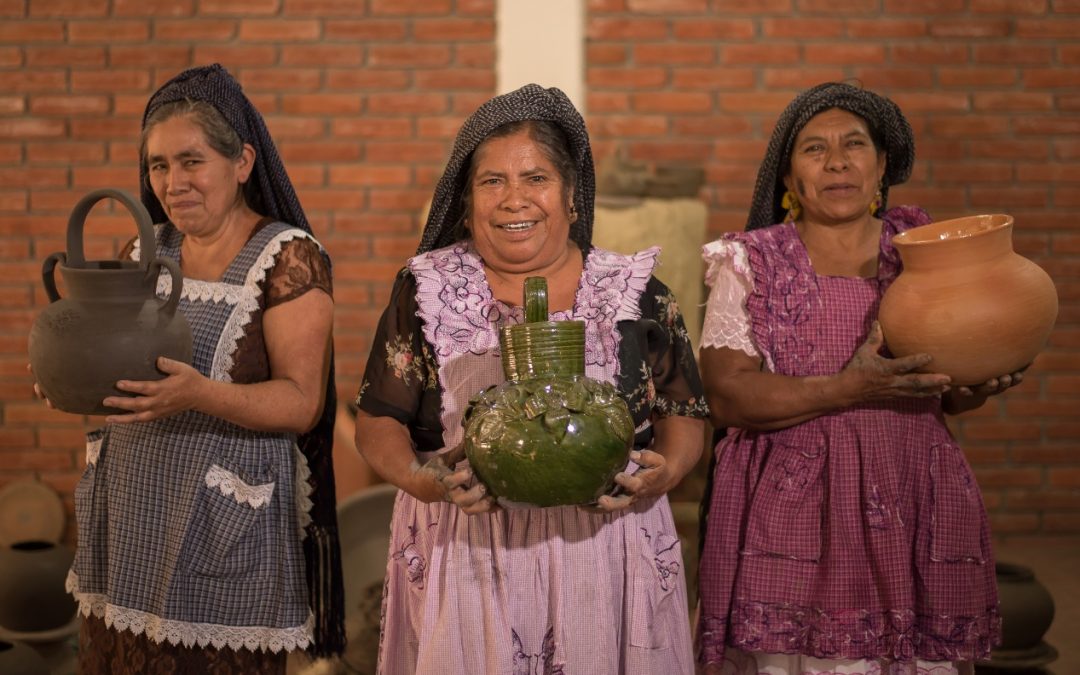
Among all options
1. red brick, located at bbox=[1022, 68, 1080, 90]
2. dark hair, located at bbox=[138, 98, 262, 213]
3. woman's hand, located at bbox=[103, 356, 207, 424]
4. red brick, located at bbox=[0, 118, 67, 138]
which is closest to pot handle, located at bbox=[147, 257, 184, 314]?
woman's hand, located at bbox=[103, 356, 207, 424]

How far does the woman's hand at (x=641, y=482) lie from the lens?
209 centimetres

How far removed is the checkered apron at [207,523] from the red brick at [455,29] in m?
2.76

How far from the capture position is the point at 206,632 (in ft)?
8.18

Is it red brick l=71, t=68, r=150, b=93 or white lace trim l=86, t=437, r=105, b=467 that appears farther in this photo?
red brick l=71, t=68, r=150, b=93

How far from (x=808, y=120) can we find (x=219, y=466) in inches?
61.4

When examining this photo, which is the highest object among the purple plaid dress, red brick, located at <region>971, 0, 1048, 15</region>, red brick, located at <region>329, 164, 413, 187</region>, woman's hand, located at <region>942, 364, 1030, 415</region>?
red brick, located at <region>971, 0, 1048, 15</region>

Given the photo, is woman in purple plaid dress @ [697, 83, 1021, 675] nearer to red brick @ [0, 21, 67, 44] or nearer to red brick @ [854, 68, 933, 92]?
red brick @ [854, 68, 933, 92]

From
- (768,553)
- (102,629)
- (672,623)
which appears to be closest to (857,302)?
(768,553)

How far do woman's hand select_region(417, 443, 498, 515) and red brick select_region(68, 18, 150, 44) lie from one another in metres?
3.70

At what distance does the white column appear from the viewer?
201 inches

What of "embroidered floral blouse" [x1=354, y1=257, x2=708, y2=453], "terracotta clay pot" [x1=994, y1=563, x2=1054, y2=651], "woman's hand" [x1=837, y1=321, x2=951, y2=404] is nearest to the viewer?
"embroidered floral blouse" [x1=354, y1=257, x2=708, y2=453]

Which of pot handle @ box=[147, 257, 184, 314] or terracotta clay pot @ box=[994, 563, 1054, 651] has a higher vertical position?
pot handle @ box=[147, 257, 184, 314]

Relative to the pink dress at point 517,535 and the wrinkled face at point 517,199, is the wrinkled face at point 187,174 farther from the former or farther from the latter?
the wrinkled face at point 517,199

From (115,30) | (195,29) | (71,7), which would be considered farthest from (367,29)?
(71,7)
